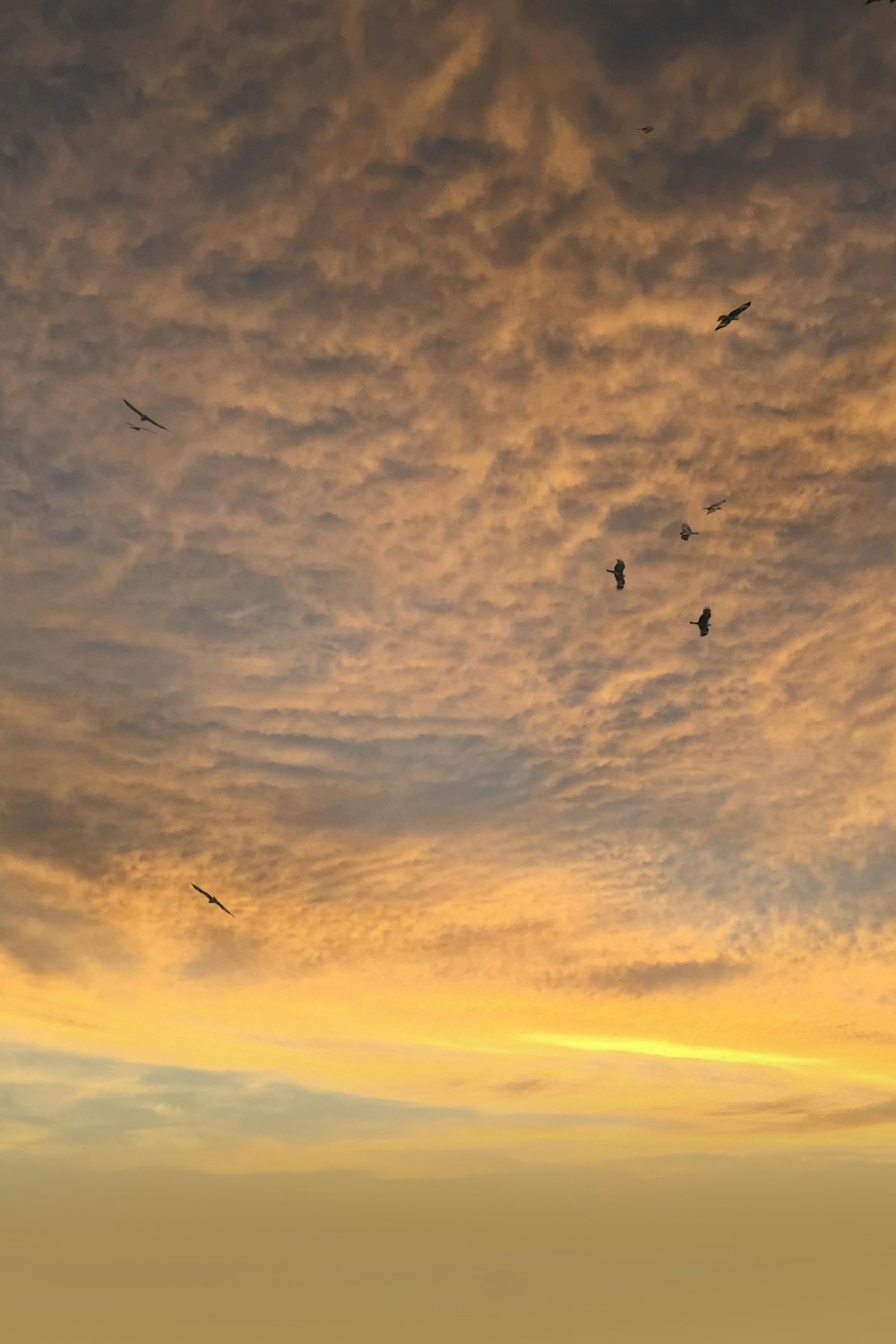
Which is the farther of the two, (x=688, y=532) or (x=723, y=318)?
(x=688, y=532)

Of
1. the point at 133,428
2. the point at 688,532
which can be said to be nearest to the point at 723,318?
the point at 688,532

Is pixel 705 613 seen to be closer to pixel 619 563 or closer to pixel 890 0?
pixel 619 563

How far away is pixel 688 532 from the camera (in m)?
54.2

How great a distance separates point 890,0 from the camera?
3647 centimetres

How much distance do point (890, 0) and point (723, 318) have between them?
12.6 meters

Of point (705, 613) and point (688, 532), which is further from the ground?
point (688, 532)

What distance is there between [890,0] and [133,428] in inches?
1445

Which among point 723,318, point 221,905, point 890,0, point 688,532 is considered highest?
point 890,0

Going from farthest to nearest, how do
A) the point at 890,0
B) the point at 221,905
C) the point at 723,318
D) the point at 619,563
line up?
the point at 221,905, the point at 619,563, the point at 723,318, the point at 890,0

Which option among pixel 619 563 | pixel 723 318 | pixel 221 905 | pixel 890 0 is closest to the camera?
pixel 890 0

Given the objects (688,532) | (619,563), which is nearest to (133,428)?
(619,563)

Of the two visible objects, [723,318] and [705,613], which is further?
[705,613]

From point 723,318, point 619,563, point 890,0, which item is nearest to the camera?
point 890,0

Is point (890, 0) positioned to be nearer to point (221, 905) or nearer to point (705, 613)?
point (705, 613)
